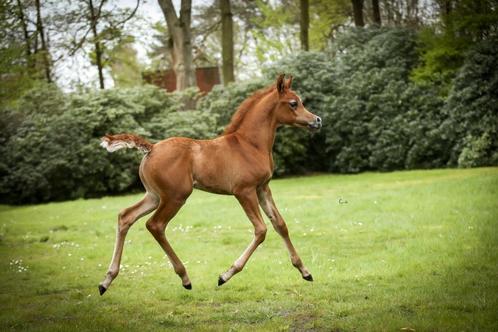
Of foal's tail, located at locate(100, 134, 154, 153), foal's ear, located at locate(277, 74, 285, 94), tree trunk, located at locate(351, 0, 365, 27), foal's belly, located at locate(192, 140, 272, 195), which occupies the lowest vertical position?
foal's belly, located at locate(192, 140, 272, 195)

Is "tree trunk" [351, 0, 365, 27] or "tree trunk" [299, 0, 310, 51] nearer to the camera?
"tree trunk" [351, 0, 365, 27]

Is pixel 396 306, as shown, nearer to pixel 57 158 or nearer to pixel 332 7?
pixel 57 158

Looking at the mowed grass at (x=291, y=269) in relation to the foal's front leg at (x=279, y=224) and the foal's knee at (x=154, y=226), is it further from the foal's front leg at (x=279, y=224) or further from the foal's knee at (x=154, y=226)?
the foal's knee at (x=154, y=226)

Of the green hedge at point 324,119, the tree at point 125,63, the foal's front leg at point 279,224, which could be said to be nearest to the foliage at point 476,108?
the green hedge at point 324,119

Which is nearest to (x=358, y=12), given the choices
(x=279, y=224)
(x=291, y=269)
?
(x=291, y=269)

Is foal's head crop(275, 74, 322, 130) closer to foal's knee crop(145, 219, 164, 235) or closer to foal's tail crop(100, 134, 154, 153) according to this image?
foal's tail crop(100, 134, 154, 153)

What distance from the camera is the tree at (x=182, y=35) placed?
2694 centimetres

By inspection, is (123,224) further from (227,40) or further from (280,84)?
(227,40)

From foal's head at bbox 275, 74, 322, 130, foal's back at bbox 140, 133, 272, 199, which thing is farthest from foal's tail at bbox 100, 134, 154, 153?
foal's head at bbox 275, 74, 322, 130

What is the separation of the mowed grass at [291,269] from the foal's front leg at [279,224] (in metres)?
0.58

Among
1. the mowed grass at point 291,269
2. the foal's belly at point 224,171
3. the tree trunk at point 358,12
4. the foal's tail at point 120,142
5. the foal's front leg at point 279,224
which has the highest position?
the tree trunk at point 358,12

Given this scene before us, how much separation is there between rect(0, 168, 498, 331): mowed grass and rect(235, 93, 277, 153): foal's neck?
2113 mm

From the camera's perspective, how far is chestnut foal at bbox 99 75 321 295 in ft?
23.9

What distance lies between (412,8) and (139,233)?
27.0 metres
